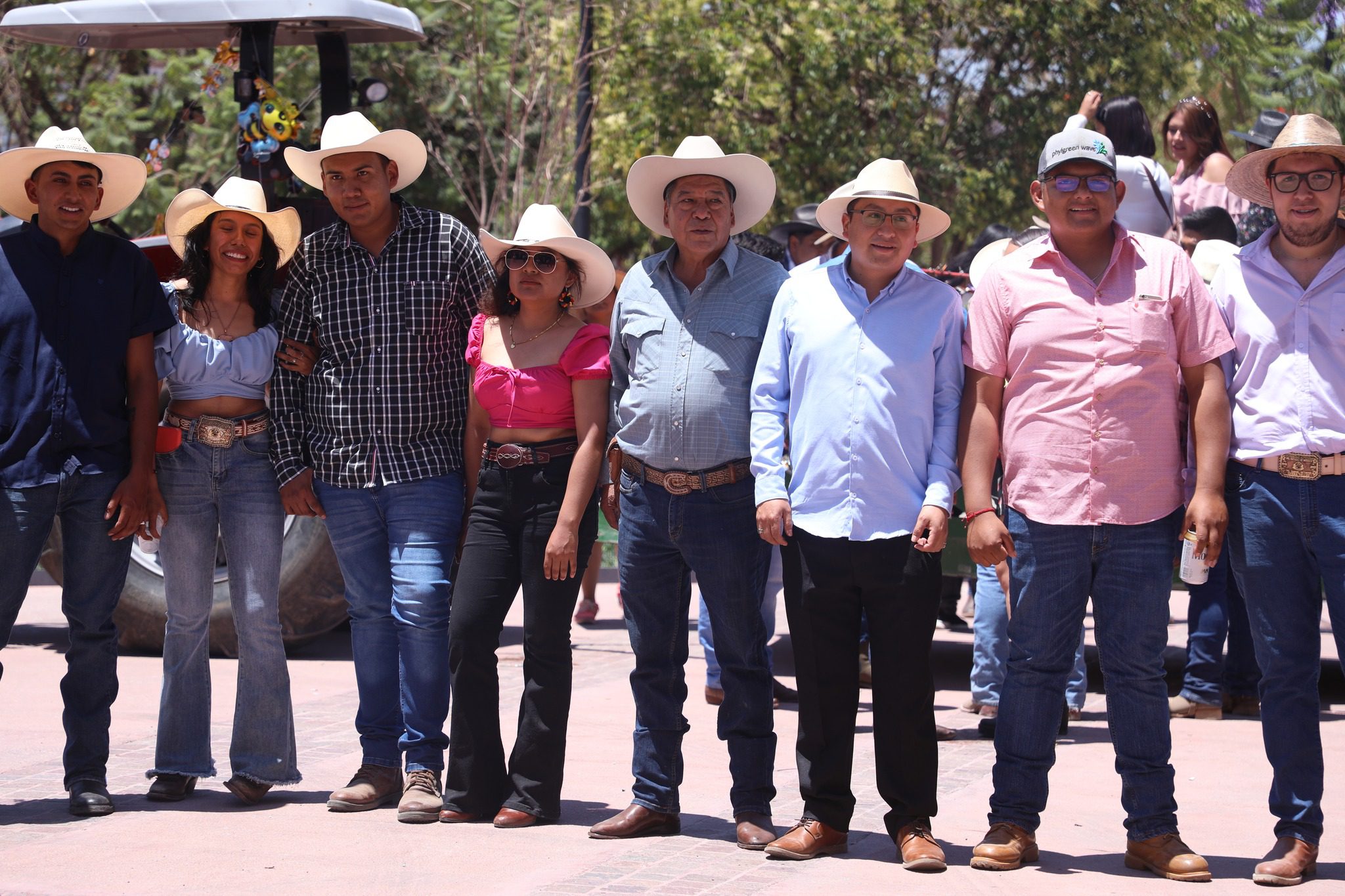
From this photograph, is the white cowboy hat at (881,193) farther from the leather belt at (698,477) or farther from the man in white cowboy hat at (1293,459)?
the man in white cowboy hat at (1293,459)

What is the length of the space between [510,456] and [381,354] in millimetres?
579

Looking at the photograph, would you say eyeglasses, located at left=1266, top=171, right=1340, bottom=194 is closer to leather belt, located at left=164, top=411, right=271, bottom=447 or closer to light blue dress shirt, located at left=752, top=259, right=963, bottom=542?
light blue dress shirt, located at left=752, top=259, right=963, bottom=542

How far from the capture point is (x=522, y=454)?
17.0 feet

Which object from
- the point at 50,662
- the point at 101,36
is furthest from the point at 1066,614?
the point at 101,36

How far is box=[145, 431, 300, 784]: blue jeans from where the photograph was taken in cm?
546

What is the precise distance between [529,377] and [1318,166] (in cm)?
244

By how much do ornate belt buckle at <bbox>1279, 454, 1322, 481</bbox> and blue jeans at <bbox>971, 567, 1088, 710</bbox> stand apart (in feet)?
6.54

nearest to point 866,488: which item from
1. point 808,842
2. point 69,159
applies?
point 808,842

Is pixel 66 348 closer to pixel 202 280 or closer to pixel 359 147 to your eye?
pixel 202 280

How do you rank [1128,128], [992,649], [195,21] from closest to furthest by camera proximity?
1. [992,649]
2. [1128,128]
3. [195,21]

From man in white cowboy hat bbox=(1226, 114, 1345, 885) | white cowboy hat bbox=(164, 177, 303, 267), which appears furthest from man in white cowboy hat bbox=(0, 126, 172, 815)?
man in white cowboy hat bbox=(1226, 114, 1345, 885)

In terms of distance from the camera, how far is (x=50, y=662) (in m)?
8.27

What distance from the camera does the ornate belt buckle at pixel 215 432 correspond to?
543 cm

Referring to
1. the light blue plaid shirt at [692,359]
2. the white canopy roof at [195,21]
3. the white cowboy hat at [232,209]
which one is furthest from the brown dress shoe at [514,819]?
the white canopy roof at [195,21]
